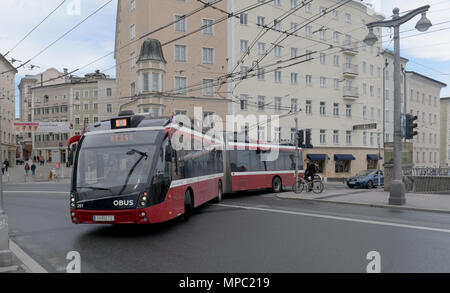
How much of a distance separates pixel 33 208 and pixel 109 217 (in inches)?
294

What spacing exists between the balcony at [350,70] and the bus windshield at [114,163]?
1608 inches

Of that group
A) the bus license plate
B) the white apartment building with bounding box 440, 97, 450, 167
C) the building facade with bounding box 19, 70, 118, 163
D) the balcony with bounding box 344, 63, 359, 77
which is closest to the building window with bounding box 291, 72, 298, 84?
the balcony with bounding box 344, 63, 359, 77

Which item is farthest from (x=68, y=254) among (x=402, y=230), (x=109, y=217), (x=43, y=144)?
(x=43, y=144)

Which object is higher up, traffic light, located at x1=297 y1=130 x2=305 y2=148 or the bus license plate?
traffic light, located at x1=297 y1=130 x2=305 y2=148

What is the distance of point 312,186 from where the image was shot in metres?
17.6

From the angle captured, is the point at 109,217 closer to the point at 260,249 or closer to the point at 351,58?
the point at 260,249

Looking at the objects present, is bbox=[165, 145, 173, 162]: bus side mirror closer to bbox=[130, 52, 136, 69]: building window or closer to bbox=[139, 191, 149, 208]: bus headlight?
bbox=[139, 191, 149, 208]: bus headlight

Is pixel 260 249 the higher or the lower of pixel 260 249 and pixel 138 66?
the lower

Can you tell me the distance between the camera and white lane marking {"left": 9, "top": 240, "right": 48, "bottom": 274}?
562cm

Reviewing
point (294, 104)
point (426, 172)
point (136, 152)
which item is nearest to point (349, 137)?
point (294, 104)

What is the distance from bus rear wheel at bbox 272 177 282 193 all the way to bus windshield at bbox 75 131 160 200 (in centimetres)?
1200

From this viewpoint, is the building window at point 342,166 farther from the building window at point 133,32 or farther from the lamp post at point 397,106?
the lamp post at point 397,106

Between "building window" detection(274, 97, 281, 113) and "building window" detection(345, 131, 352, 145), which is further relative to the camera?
"building window" detection(345, 131, 352, 145)
